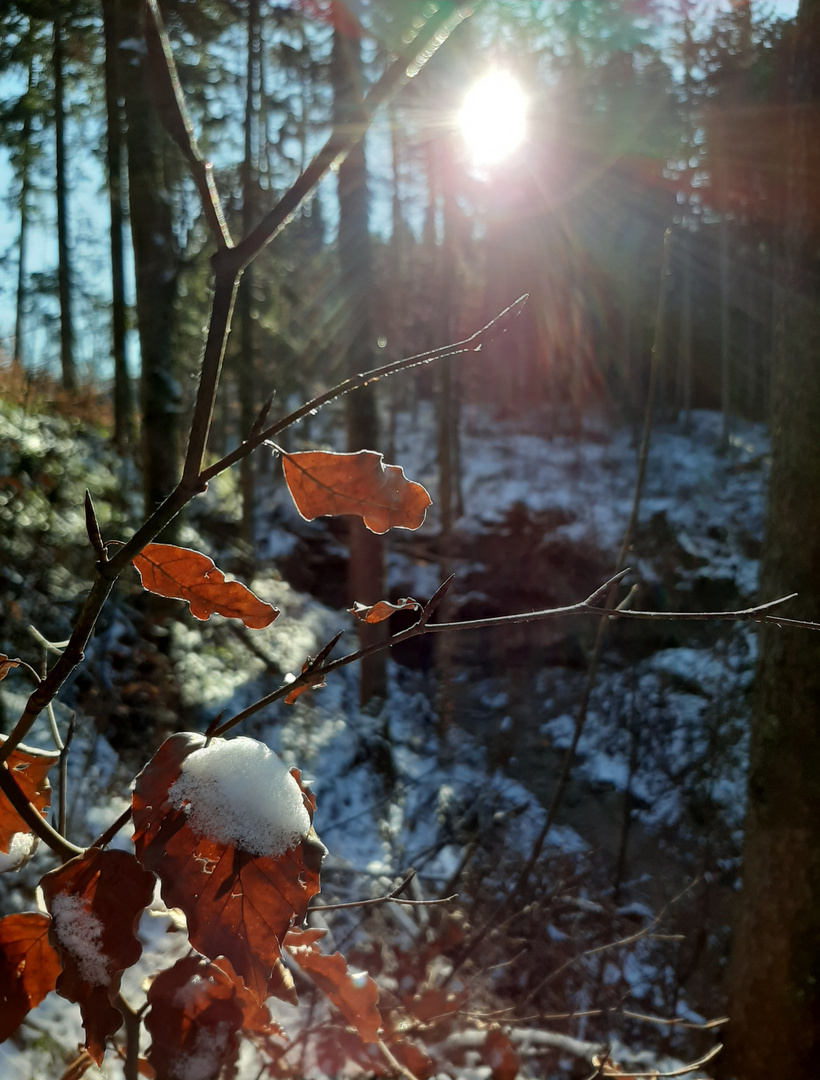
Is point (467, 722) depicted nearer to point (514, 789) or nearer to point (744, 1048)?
point (514, 789)

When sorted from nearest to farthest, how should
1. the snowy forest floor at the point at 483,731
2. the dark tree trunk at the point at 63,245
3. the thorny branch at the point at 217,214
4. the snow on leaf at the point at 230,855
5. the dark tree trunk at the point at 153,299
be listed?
the thorny branch at the point at 217,214 → the snow on leaf at the point at 230,855 → the snowy forest floor at the point at 483,731 → the dark tree trunk at the point at 153,299 → the dark tree trunk at the point at 63,245

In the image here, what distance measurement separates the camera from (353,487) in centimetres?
54

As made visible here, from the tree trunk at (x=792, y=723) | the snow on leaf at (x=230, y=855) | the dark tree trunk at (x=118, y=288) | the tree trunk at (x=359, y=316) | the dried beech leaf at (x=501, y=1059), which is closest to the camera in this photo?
the snow on leaf at (x=230, y=855)

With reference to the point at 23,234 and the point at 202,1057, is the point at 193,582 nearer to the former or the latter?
the point at 202,1057

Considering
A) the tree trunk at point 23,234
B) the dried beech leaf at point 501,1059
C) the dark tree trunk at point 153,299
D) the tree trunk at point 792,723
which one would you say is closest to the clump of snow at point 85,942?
the dried beech leaf at point 501,1059

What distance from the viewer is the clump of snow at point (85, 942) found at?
0.57 meters

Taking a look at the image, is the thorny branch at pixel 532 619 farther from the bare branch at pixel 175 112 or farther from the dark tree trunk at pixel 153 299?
the dark tree trunk at pixel 153 299

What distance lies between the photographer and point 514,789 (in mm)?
7160

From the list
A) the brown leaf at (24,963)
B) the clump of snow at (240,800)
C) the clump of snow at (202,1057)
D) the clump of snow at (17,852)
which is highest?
the clump of snow at (240,800)

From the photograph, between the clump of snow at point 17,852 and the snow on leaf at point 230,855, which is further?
the clump of snow at point 17,852

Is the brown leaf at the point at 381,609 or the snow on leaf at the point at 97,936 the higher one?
the brown leaf at the point at 381,609

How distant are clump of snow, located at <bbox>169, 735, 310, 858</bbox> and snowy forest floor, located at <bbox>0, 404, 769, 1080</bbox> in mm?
424

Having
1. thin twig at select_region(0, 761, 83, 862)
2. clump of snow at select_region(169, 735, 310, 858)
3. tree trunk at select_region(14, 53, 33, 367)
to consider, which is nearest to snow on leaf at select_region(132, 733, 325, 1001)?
clump of snow at select_region(169, 735, 310, 858)

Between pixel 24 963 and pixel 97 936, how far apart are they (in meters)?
0.13
